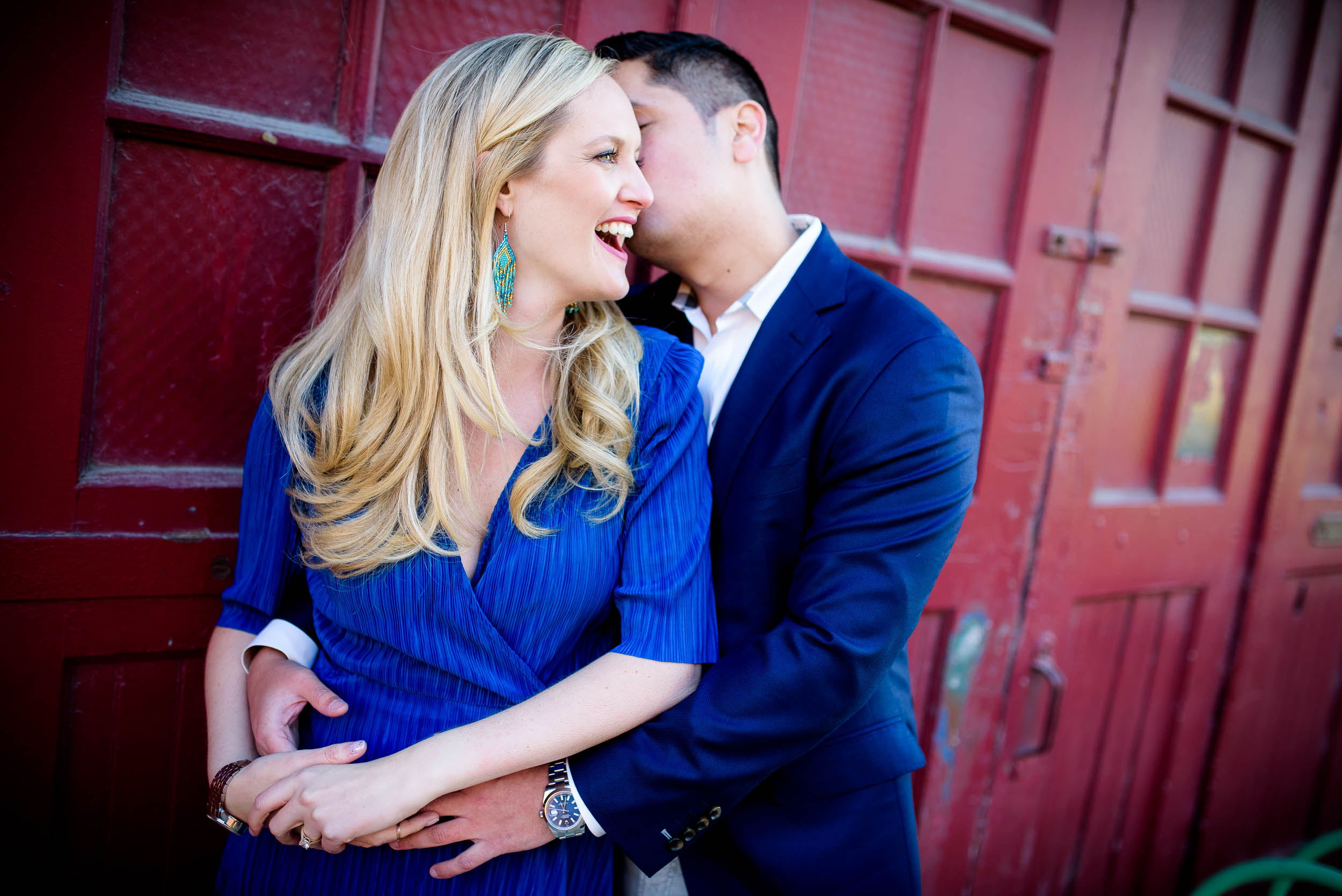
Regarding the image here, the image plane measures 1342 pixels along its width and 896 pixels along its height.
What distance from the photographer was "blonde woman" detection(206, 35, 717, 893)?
1257 millimetres

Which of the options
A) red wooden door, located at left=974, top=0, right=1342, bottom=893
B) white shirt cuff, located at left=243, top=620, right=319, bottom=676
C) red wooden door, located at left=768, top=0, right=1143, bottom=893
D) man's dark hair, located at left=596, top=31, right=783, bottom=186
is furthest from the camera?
red wooden door, located at left=974, top=0, right=1342, bottom=893

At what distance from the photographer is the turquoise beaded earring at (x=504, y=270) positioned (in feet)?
4.53

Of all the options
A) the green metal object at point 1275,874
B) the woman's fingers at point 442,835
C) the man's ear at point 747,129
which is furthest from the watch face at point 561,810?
the green metal object at point 1275,874

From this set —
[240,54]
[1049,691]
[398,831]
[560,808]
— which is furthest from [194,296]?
[1049,691]

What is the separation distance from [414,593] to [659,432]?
1.51 feet

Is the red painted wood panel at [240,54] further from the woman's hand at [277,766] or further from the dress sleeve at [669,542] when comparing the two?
the woman's hand at [277,766]

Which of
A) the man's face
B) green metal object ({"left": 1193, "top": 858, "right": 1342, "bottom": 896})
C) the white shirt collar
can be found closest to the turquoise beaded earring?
the man's face

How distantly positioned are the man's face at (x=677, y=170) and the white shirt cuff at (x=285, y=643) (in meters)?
1.00

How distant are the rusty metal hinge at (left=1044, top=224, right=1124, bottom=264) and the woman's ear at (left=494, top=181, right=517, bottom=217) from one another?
1.66m

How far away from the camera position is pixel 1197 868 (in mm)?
3152

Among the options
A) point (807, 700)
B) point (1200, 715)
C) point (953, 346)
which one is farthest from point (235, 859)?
point (1200, 715)

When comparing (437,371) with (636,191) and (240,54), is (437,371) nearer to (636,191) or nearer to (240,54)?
(636,191)

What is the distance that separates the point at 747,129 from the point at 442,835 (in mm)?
1447

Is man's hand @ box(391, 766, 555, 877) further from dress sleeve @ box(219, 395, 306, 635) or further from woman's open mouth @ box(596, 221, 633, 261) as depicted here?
woman's open mouth @ box(596, 221, 633, 261)
